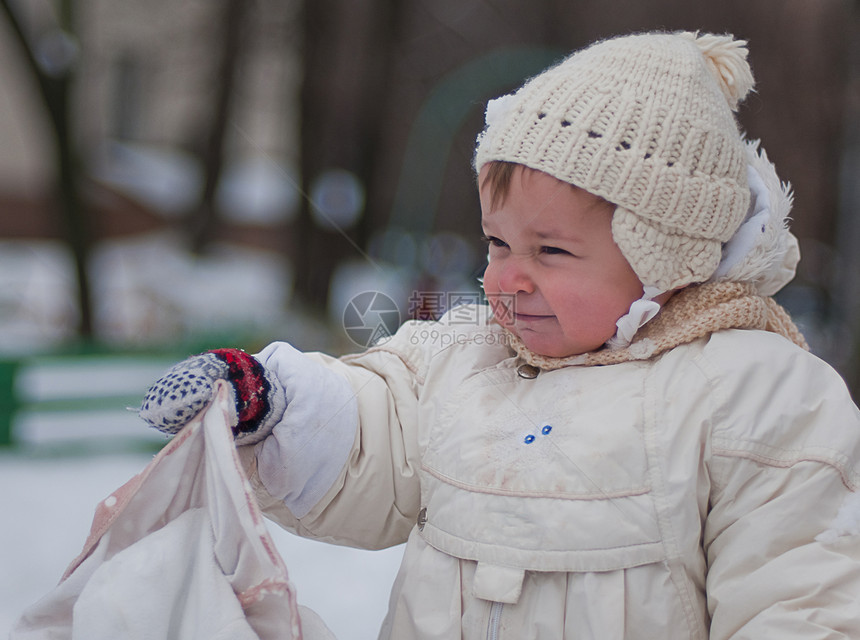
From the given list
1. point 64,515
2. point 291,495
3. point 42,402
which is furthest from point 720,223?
point 42,402

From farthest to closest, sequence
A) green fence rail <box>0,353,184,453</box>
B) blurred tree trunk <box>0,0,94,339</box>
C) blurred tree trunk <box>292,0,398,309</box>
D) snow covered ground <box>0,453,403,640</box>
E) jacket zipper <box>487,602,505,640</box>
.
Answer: blurred tree trunk <box>292,0,398,309</box>
blurred tree trunk <box>0,0,94,339</box>
green fence rail <box>0,353,184,453</box>
snow covered ground <box>0,453,403,640</box>
jacket zipper <box>487,602,505,640</box>

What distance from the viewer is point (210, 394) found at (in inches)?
36.1

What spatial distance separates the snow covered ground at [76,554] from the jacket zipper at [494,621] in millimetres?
651

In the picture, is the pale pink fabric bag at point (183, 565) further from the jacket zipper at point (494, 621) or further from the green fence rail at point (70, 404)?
the green fence rail at point (70, 404)

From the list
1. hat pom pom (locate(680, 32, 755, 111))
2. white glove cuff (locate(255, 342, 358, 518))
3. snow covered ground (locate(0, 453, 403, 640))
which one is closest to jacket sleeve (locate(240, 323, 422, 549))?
white glove cuff (locate(255, 342, 358, 518))

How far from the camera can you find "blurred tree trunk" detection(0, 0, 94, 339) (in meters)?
3.85

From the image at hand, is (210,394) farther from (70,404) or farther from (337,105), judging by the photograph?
(337,105)

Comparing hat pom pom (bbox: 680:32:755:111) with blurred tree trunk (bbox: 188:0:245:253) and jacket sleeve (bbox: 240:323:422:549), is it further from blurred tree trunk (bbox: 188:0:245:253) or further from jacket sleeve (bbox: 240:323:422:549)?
blurred tree trunk (bbox: 188:0:245:253)

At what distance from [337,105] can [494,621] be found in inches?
161

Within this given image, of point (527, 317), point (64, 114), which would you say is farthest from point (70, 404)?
point (527, 317)

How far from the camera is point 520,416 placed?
1032 mm

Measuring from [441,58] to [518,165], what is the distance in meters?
3.52

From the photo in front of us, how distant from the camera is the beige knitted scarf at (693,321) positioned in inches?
39.5

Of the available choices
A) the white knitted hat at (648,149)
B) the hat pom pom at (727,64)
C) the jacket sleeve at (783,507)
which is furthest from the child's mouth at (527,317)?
the hat pom pom at (727,64)
